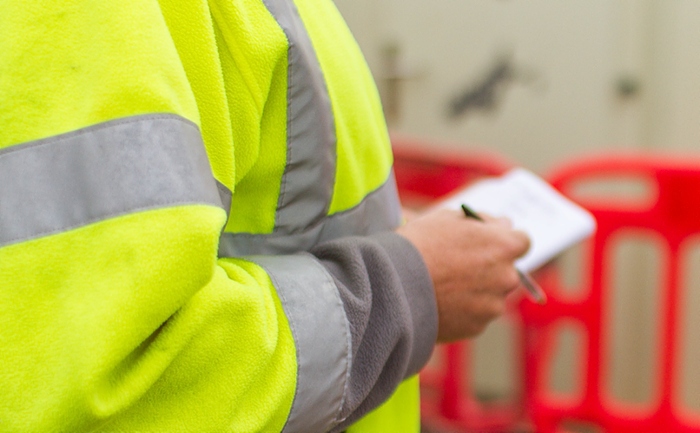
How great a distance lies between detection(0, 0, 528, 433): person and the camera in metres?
0.35

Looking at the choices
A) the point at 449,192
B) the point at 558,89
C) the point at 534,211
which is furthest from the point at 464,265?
the point at 558,89

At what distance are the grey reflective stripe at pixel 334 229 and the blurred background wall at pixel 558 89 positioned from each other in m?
1.66

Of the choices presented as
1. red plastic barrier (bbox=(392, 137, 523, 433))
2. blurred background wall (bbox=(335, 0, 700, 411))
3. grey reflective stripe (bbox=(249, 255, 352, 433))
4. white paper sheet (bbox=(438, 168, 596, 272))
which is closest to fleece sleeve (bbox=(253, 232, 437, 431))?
grey reflective stripe (bbox=(249, 255, 352, 433))

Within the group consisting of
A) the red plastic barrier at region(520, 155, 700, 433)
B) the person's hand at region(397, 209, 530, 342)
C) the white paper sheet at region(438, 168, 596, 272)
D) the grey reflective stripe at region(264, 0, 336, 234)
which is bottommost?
the red plastic barrier at region(520, 155, 700, 433)

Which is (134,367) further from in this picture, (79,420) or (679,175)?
(679,175)

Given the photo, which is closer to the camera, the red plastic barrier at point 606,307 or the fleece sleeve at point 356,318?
the fleece sleeve at point 356,318

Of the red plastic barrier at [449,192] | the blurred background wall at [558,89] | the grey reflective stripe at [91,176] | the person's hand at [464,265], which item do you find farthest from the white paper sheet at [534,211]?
the blurred background wall at [558,89]

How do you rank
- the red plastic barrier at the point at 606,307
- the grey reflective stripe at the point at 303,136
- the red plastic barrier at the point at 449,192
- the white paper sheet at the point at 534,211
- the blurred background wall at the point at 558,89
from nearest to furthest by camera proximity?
the grey reflective stripe at the point at 303,136 < the white paper sheet at the point at 534,211 < the red plastic barrier at the point at 606,307 < the red plastic barrier at the point at 449,192 < the blurred background wall at the point at 558,89

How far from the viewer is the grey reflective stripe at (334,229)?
0.49 m

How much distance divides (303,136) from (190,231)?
0.14m

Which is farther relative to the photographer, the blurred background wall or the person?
the blurred background wall

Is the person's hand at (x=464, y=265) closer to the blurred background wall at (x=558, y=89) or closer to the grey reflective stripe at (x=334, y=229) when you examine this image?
the grey reflective stripe at (x=334, y=229)

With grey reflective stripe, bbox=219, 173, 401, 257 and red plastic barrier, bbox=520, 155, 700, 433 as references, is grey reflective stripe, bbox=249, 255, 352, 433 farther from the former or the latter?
red plastic barrier, bbox=520, 155, 700, 433

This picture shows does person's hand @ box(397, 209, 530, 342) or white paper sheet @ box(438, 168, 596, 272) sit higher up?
person's hand @ box(397, 209, 530, 342)
